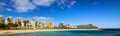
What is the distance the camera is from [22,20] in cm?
6375

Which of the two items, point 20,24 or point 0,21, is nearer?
point 0,21

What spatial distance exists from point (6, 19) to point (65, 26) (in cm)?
5750

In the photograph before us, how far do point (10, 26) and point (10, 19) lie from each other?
539 centimetres

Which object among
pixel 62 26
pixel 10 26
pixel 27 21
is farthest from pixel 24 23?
pixel 62 26

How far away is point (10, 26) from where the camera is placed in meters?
50.3

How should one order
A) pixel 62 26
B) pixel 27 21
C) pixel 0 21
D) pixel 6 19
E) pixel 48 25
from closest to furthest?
pixel 0 21 → pixel 6 19 → pixel 27 21 → pixel 48 25 → pixel 62 26

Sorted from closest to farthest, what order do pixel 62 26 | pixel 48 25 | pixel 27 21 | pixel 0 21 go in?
pixel 0 21 < pixel 27 21 < pixel 48 25 < pixel 62 26

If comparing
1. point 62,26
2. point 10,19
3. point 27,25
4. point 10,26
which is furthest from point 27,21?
point 62,26

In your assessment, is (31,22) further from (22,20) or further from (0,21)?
(0,21)

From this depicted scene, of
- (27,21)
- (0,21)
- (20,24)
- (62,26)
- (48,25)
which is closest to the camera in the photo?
(0,21)

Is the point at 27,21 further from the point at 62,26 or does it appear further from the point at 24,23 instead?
the point at 62,26

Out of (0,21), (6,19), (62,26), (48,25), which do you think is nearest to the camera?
(0,21)

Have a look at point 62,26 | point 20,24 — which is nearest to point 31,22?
point 20,24

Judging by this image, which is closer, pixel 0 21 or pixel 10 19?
pixel 0 21
